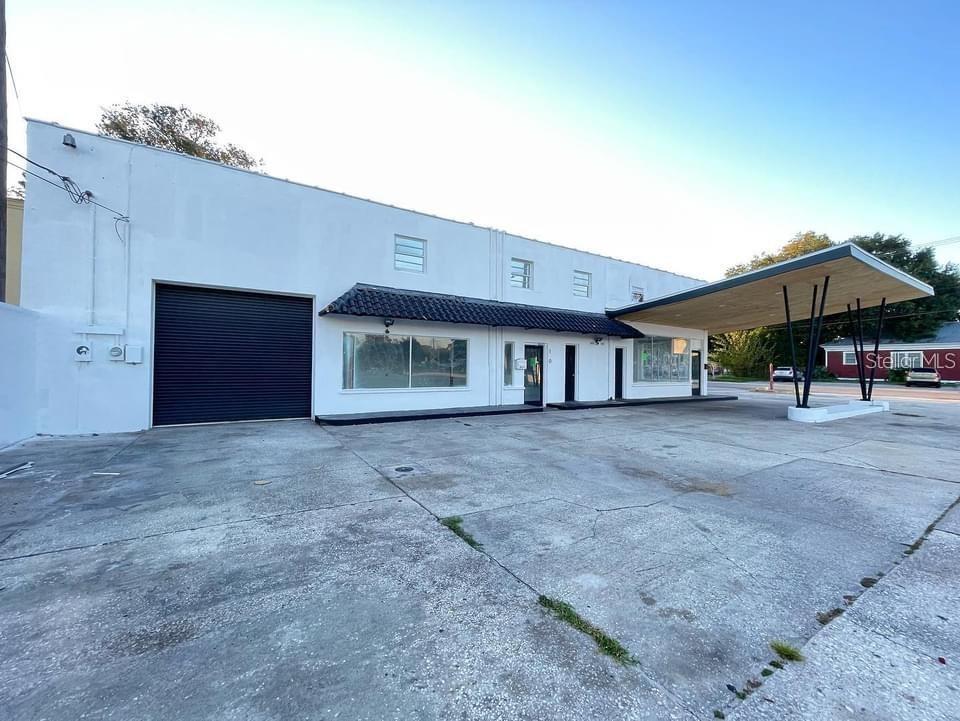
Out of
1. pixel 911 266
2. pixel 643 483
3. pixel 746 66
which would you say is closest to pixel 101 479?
pixel 643 483

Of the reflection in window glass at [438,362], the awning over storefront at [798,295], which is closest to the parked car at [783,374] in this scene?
the awning over storefront at [798,295]

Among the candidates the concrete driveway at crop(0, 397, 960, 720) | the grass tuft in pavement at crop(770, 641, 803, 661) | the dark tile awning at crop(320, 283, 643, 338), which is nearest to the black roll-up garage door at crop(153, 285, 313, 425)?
the dark tile awning at crop(320, 283, 643, 338)

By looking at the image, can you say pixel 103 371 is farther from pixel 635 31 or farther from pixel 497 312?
pixel 635 31

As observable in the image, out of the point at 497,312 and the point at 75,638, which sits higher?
the point at 497,312

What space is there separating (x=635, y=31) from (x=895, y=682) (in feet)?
41.2

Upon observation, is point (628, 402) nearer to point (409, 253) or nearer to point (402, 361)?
point (402, 361)

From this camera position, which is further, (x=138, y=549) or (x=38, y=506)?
(x=38, y=506)

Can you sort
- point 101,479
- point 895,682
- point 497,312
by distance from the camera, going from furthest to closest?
point 497,312
point 101,479
point 895,682

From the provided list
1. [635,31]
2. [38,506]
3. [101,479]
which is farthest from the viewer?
[635,31]

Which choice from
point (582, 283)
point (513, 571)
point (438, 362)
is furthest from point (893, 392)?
point (513, 571)

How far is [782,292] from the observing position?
12.8 m

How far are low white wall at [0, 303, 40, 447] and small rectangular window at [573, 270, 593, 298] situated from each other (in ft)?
47.9

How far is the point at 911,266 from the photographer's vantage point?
117 ft

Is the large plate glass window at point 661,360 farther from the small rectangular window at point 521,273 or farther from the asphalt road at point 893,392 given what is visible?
the asphalt road at point 893,392
